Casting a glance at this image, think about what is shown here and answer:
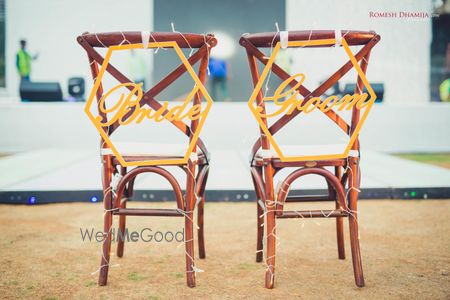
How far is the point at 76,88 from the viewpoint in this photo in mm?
7168

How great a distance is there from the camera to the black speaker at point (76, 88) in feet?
23.4

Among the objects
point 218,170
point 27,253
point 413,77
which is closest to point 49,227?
point 27,253

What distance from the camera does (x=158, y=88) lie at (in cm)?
169

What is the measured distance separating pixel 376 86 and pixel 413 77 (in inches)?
61.6

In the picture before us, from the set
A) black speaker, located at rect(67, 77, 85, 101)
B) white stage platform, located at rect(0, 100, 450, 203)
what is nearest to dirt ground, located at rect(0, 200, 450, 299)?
white stage platform, located at rect(0, 100, 450, 203)

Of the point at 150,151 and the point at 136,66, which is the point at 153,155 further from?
the point at 136,66

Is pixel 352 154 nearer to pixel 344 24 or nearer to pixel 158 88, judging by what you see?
pixel 158 88

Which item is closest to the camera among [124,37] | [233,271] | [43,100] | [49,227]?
[124,37]

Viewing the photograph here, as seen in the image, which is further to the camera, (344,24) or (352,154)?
(344,24)

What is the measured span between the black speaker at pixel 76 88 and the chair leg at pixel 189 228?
5751 millimetres

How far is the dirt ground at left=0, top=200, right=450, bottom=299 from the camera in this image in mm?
1659

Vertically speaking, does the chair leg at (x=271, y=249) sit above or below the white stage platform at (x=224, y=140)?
below

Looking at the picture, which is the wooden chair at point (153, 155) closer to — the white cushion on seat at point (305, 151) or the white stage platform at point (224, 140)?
the white cushion on seat at point (305, 151)

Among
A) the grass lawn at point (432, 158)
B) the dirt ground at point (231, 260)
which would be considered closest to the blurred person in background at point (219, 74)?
the grass lawn at point (432, 158)
